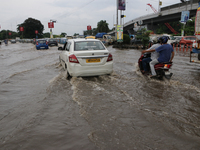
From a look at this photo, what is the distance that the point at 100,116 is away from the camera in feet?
12.5

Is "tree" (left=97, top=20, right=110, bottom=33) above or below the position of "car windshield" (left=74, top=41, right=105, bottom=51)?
above

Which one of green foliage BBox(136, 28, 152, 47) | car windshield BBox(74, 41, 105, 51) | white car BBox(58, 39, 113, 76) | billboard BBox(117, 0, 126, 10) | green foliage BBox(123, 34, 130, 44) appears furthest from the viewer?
green foliage BBox(123, 34, 130, 44)

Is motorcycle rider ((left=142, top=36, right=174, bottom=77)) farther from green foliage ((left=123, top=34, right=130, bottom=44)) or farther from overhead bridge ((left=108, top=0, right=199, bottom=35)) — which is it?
overhead bridge ((left=108, top=0, right=199, bottom=35))

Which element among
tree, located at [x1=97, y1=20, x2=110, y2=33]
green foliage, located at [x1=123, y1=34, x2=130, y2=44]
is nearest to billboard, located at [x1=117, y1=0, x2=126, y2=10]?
green foliage, located at [x1=123, y1=34, x2=130, y2=44]

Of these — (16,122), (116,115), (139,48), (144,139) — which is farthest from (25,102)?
(139,48)

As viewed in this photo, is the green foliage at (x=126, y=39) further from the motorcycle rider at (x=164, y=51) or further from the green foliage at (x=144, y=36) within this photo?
the motorcycle rider at (x=164, y=51)

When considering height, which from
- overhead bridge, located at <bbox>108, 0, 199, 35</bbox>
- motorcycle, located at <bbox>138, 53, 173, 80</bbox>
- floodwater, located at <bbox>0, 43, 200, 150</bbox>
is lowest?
floodwater, located at <bbox>0, 43, 200, 150</bbox>

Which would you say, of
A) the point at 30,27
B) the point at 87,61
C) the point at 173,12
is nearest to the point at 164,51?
the point at 87,61

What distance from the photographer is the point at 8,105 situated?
15.2ft

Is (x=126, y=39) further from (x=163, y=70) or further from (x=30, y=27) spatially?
(x=30, y=27)

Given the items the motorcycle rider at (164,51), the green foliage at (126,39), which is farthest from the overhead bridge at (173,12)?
the motorcycle rider at (164,51)

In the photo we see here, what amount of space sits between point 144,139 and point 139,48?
23003 mm

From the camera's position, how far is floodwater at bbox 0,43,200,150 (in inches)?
112

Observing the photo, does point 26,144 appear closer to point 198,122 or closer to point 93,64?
point 198,122
